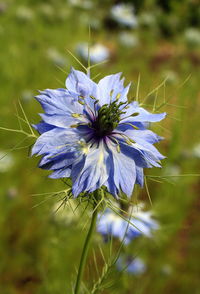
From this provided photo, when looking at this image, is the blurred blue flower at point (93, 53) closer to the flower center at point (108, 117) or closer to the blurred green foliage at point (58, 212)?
the blurred green foliage at point (58, 212)

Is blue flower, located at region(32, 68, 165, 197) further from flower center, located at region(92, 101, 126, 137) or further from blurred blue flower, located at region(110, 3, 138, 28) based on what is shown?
blurred blue flower, located at region(110, 3, 138, 28)

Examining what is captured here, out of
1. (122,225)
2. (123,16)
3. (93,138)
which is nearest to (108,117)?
(93,138)

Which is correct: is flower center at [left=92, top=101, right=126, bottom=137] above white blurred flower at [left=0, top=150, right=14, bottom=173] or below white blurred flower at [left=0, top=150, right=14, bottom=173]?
above

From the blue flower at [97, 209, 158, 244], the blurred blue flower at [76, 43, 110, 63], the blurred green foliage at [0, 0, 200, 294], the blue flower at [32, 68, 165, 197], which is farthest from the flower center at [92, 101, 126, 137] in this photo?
the blurred blue flower at [76, 43, 110, 63]

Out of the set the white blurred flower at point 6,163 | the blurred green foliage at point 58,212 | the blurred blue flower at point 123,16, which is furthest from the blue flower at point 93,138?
the blurred blue flower at point 123,16

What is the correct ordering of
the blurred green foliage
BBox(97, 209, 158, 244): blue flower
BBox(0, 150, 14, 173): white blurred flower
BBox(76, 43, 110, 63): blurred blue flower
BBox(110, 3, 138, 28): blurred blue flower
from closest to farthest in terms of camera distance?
1. BBox(97, 209, 158, 244): blue flower
2. the blurred green foliage
3. BBox(0, 150, 14, 173): white blurred flower
4. BBox(76, 43, 110, 63): blurred blue flower
5. BBox(110, 3, 138, 28): blurred blue flower

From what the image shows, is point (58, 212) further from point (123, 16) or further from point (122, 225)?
point (123, 16)

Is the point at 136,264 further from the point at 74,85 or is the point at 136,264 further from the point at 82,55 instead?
the point at 82,55
